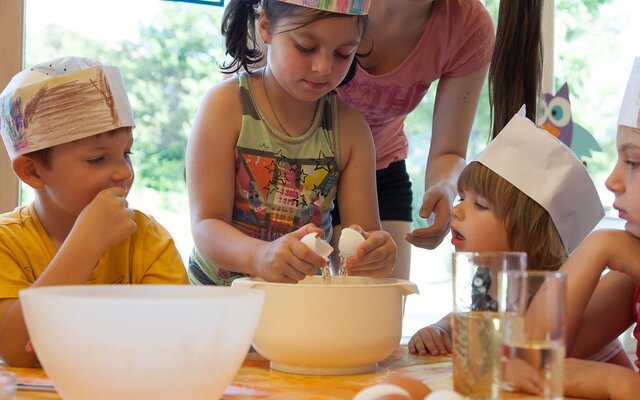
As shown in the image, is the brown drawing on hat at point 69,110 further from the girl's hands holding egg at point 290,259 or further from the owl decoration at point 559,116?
the owl decoration at point 559,116

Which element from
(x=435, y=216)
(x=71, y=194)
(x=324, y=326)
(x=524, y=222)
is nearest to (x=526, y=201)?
(x=524, y=222)

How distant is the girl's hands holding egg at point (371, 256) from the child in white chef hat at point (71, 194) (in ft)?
1.00

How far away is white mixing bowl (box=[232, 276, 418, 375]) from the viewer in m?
1.02

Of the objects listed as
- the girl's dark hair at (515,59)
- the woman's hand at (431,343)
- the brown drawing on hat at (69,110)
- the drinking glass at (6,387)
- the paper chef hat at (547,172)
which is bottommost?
the woman's hand at (431,343)

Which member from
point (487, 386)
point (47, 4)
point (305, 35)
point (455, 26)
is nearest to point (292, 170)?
point (305, 35)

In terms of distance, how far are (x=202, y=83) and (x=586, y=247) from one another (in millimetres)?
1648

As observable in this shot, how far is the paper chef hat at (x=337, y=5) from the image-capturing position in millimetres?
1414

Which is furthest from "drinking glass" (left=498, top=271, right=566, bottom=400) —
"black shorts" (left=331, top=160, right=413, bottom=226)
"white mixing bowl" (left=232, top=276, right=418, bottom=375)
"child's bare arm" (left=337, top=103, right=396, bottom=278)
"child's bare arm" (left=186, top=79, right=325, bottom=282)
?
"black shorts" (left=331, top=160, right=413, bottom=226)

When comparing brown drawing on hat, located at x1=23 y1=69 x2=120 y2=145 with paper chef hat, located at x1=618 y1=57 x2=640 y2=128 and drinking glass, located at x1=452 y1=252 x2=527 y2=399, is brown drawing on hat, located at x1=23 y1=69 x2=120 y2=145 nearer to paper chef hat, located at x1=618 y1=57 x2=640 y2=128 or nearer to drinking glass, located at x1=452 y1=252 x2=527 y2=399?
drinking glass, located at x1=452 y1=252 x2=527 y2=399

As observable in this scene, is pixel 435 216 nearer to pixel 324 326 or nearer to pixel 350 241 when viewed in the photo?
pixel 350 241

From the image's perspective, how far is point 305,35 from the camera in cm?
145

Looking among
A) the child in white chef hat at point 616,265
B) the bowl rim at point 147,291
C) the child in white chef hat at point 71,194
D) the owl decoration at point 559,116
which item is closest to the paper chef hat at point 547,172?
the child in white chef hat at point 616,265

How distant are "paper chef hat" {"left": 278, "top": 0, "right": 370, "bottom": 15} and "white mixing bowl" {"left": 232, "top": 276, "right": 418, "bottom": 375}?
0.59 meters

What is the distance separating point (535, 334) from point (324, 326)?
1.33 ft
